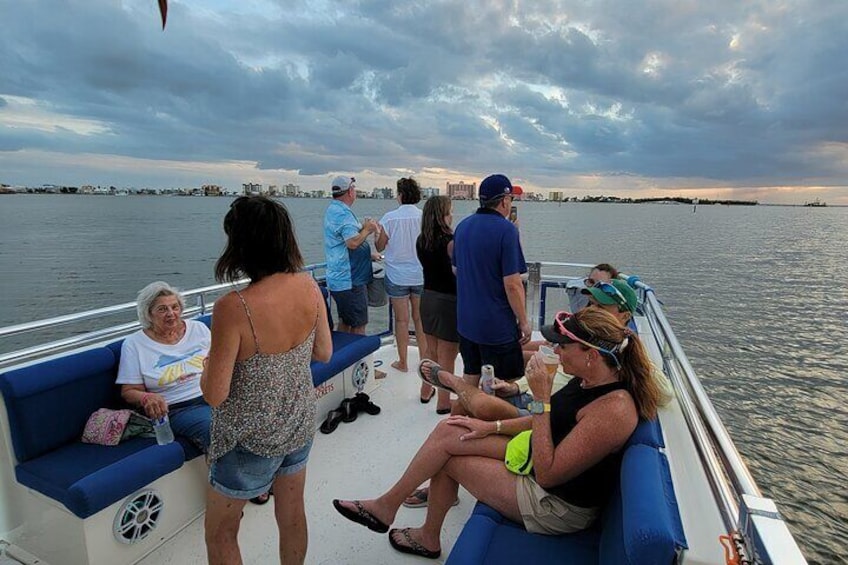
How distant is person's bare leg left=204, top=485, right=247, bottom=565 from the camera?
1.62 metres

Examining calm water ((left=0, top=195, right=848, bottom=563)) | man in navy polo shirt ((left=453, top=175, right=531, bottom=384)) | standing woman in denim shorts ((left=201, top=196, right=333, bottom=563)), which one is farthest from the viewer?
calm water ((left=0, top=195, right=848, bottom=563))

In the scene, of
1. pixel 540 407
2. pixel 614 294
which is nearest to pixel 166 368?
pixel 540 407

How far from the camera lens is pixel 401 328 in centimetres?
425

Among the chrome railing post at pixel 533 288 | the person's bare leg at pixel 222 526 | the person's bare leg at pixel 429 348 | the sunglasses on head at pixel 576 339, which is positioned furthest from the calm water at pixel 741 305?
the person's bare leg at pixel 222 526

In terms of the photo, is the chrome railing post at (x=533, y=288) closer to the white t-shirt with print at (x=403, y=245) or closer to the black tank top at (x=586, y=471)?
the white t-shirt with print at (x=403, y=245)

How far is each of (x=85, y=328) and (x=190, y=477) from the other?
40.4 feet

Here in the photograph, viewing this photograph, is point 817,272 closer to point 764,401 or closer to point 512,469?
point 764,401

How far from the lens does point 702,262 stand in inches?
831

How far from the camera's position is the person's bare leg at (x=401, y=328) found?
163 inches

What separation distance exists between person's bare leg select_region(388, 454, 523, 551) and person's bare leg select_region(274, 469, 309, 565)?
0.54 meters

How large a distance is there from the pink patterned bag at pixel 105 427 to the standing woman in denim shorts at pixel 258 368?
3.20 feet

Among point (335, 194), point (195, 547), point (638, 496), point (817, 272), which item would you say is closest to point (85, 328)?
point (335, 194)

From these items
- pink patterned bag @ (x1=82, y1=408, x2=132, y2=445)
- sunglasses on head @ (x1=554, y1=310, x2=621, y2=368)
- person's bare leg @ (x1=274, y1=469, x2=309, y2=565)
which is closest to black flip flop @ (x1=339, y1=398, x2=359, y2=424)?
pink patterned bag @ (x1=82, y1=408, x2=132, y2=445)

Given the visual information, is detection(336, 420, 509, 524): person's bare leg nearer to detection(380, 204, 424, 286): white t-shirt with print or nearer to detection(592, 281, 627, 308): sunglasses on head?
detection(592, 281, 627, 308): sunglasses on head
